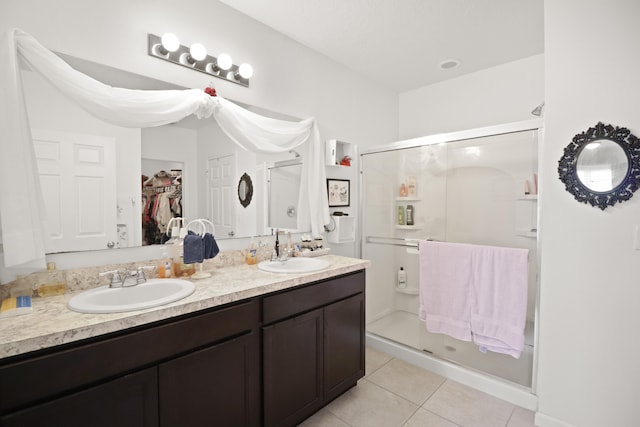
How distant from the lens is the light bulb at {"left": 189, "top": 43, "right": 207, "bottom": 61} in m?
1.79

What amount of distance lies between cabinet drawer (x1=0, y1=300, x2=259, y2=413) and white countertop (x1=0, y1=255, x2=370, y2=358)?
44 mm

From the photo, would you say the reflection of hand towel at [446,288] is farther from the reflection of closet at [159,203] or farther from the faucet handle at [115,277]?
the faucet handle at [115,277]

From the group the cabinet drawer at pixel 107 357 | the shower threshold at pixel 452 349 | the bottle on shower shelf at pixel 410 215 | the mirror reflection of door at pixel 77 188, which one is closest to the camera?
the cabinet drawer at pixel 107 357

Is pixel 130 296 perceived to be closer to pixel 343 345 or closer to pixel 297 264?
pixel 297 264

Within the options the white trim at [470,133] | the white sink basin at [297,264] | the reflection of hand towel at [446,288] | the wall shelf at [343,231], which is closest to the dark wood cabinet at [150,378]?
the white sink basin at [297,264]

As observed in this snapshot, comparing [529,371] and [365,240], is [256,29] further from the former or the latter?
[529,371]

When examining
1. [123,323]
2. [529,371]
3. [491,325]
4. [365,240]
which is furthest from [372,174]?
[123,323]

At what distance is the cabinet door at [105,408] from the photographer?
965 millimetres

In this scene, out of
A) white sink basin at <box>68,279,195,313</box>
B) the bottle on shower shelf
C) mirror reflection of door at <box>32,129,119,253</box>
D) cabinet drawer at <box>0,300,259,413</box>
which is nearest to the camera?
cabinet drawer at <box>0,300,259,413</box>

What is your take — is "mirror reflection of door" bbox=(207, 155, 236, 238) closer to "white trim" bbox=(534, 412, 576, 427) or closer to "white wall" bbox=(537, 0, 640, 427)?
"white wall" bbox=(537, 0, 640, 427)

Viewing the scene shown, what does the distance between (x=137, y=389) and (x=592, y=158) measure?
8.03 ft

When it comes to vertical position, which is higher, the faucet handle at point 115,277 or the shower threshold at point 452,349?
the faucet handle at point 115,277

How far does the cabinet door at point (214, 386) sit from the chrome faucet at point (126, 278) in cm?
50

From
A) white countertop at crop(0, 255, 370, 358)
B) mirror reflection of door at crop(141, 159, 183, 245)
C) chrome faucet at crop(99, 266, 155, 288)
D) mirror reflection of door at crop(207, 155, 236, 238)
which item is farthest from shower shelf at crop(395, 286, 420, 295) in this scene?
chrome faucet at crop(99, 266, 155, 288)
